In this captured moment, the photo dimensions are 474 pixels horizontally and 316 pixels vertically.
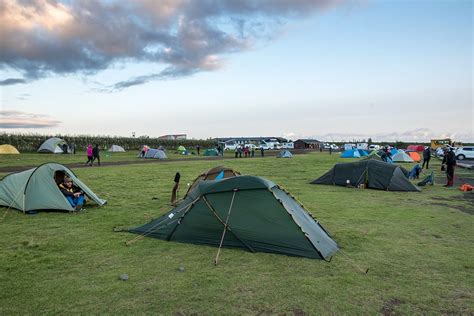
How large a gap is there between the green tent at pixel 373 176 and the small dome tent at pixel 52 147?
146ft

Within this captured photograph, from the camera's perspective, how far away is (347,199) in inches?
661

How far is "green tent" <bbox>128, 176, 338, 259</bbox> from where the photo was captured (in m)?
8.38

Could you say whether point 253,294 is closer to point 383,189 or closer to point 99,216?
point 99,216

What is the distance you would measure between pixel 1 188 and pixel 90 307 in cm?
1020

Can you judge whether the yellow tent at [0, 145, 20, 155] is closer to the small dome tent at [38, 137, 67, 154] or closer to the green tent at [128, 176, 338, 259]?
the small dome tent at [38, 137, 67, 154]

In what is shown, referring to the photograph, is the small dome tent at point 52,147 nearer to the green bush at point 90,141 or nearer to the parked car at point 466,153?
the green bush at point 90,141

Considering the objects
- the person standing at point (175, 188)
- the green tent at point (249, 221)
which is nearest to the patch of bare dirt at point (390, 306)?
the green tent at point (249, 221)

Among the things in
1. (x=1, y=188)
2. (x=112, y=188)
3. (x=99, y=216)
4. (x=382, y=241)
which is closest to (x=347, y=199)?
(x=382, y=241)

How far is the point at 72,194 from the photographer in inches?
527

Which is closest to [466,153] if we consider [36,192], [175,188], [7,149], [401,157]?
[401,157]

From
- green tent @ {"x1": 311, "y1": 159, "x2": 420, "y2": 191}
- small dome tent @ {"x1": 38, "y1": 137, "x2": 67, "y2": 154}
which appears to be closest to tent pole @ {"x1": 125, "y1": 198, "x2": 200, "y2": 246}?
green tent @ {"x1": 311, "y1": 159, "x2": 420, "y2": 191}

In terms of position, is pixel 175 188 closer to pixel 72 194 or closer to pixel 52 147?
pixel 72 194

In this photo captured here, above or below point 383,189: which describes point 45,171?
above

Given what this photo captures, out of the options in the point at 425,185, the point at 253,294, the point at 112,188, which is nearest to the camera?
the point at 253,294
